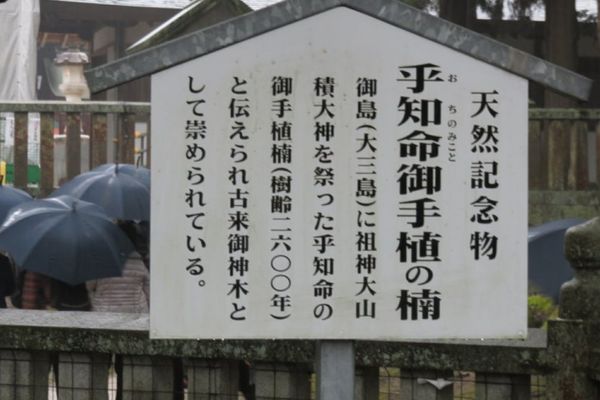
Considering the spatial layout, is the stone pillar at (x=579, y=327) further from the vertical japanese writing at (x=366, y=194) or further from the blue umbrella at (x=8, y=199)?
the blue umbrella at (x=8, y=199)

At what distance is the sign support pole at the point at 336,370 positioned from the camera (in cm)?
414

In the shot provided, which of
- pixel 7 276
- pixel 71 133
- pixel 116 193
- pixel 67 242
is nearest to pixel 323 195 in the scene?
pixel 67 242

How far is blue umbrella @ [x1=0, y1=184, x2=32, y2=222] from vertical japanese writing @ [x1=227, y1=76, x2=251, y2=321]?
5840mm

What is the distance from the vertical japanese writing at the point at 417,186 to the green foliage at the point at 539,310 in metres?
4.08

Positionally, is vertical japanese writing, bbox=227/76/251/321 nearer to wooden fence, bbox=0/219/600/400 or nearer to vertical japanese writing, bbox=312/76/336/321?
vertical japanese writing, bbox=312/76/336/321

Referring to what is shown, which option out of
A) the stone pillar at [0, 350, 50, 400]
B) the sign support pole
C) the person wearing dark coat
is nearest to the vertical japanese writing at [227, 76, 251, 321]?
the sign support pole

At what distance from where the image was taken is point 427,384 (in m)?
5.08

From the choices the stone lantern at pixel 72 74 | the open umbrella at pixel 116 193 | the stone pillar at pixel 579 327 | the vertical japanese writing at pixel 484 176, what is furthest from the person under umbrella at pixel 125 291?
the stone lantern at pixel 72 74

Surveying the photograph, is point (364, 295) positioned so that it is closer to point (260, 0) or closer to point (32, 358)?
point (32, 358)

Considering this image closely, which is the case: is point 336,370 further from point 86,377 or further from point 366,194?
point 86,377

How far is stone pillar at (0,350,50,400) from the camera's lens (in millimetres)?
5535

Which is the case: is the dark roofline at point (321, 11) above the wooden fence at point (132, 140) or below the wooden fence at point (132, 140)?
below

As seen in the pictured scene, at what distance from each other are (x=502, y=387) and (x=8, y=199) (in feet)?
18.4

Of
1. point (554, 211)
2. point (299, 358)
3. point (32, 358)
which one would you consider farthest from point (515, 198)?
point (554, 211)
